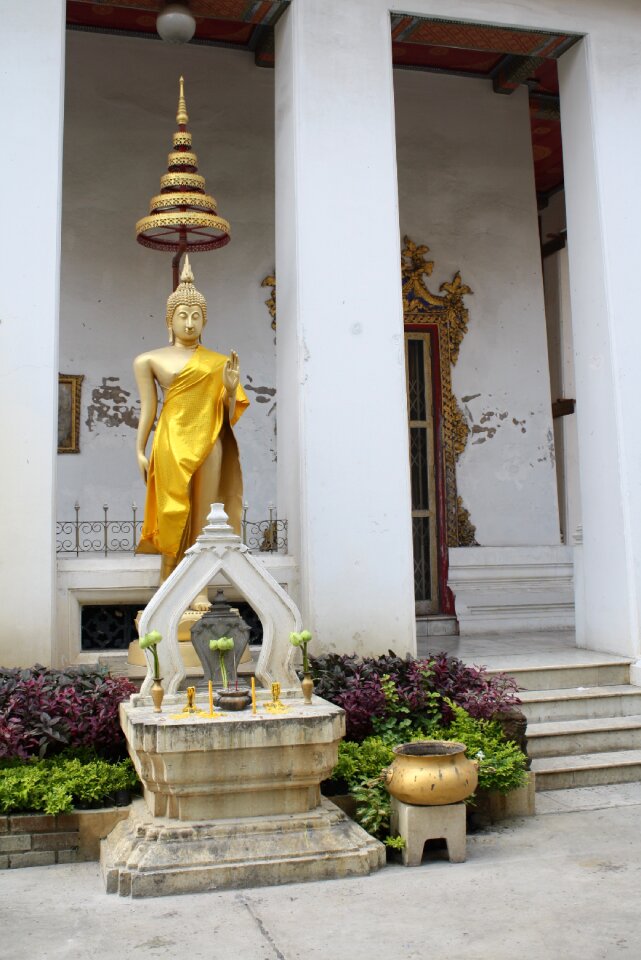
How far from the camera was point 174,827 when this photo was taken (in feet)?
14.9

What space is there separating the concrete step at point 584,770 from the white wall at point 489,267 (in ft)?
12.8

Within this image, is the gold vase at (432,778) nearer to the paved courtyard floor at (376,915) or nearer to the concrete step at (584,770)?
the paved courtyard floor at (376,915)

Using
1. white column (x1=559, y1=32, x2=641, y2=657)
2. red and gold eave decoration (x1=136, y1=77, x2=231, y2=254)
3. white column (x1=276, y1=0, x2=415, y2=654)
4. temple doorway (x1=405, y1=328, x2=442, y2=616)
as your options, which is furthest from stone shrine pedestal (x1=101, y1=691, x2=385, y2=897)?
temple doorway (x1=405, y1=328, x2=442, y2=616)

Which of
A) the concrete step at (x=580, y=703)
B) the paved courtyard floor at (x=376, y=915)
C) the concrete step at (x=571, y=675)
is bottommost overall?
the paved courtyard floor at (x=376, y=915)

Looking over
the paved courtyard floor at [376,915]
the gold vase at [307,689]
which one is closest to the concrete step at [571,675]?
the paved courtyard floor at [376,915]

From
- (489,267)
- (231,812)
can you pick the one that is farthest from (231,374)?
(489,267)

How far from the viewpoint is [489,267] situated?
412 inches

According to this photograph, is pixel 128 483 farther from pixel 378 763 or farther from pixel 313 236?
pixel 378 763

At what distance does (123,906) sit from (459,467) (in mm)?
6563

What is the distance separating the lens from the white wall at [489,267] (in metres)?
10.2

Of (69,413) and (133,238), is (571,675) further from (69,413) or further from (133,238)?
(133,238)

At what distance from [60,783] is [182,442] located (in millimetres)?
2206

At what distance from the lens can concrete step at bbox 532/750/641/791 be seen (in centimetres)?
613

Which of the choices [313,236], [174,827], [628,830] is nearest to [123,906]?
[174,827]
